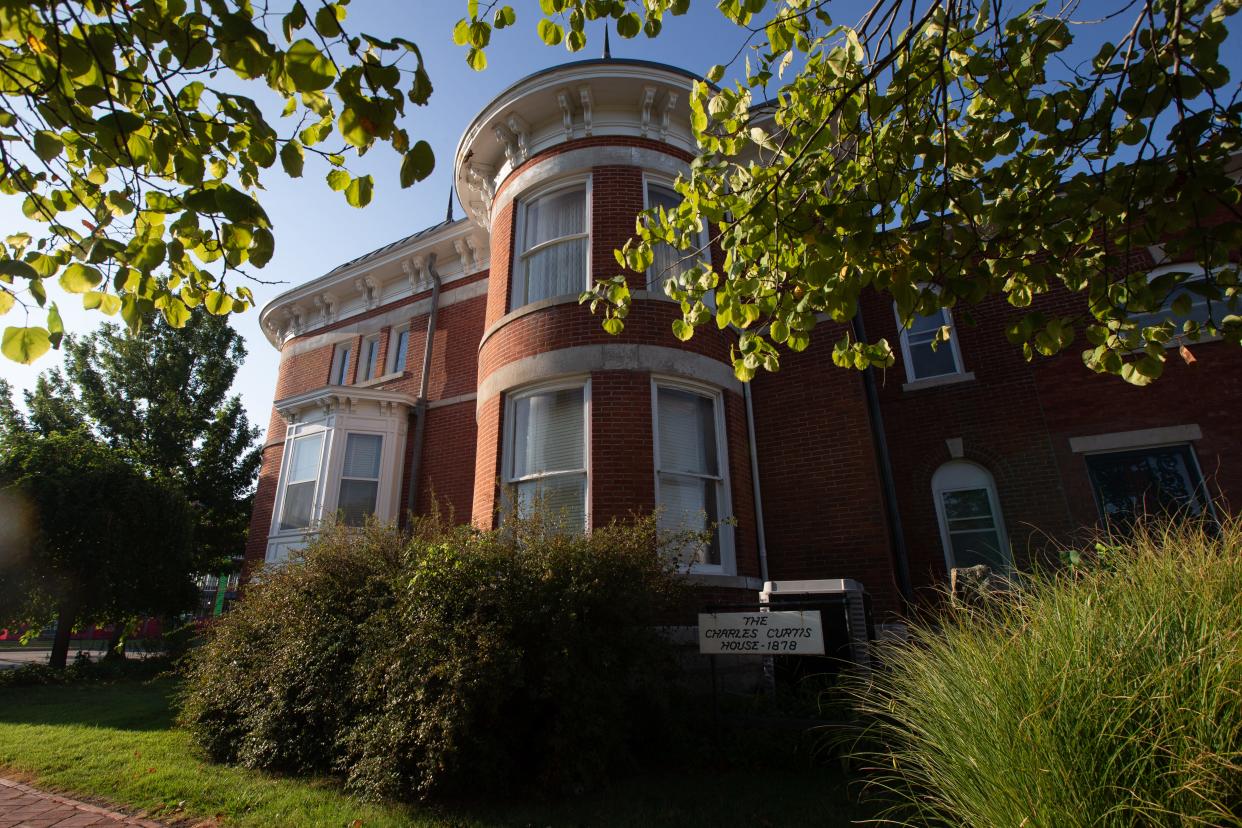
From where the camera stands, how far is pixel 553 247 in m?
10.3

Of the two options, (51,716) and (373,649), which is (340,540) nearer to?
(373,649)

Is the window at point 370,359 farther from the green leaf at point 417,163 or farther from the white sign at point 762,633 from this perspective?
the green leaf at point 417,163

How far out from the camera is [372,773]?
497cm

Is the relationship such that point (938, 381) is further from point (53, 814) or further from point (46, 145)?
point (53, 814)

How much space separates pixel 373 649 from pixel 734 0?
5.73 meters

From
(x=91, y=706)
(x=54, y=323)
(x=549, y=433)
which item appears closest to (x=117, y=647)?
(x=91, y=706)

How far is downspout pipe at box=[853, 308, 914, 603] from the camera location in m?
9.49

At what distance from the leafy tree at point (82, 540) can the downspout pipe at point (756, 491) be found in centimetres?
1402

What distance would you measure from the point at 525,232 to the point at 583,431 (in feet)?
12.9

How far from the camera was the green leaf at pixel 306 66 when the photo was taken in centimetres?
262

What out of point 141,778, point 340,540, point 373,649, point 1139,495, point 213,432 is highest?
point 213,432

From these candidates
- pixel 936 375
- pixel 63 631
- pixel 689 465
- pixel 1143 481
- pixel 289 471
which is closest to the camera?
pixel 689 465

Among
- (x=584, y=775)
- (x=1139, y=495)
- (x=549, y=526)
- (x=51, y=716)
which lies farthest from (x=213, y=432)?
(x=1139, y=495)

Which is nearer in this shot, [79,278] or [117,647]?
[79,278]
